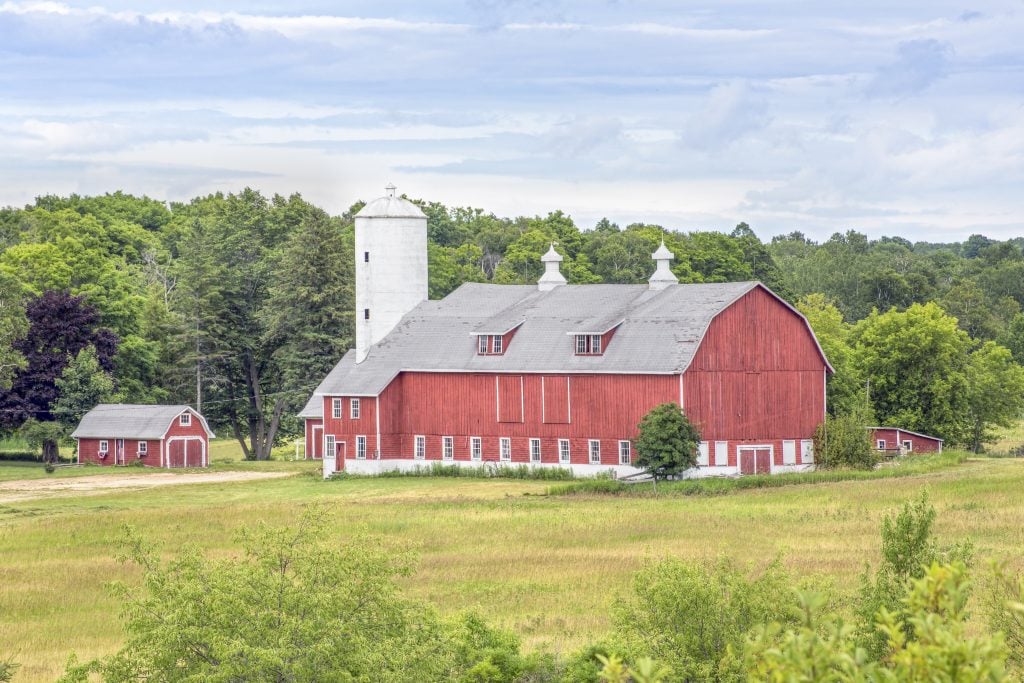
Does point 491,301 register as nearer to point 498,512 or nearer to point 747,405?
point 747,405

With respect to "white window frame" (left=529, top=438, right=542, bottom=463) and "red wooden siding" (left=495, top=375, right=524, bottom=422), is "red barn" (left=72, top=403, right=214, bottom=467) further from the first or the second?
"white window frame" (left=529, top=438, right=542, bottom=463)

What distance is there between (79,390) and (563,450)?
2811cm

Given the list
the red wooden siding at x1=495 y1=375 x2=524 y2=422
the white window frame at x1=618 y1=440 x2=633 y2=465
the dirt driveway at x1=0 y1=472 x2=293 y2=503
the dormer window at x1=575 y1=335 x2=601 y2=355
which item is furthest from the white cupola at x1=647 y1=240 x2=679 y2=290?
the dirt driveway at x1=0 y1=472 x2=293 y2=503

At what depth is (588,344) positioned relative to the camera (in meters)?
63.3

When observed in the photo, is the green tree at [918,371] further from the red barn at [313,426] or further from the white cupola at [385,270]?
the red barn at [313,426]

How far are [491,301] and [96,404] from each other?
2205 cm

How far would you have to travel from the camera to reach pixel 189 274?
86.5 metres

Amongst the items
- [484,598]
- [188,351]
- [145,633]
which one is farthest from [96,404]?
[145,633]

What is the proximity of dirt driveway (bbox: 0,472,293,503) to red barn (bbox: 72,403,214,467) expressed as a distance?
12.8 ft

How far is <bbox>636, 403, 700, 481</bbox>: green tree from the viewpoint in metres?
57.8

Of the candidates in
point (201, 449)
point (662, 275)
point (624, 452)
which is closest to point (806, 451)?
point (624, 452)

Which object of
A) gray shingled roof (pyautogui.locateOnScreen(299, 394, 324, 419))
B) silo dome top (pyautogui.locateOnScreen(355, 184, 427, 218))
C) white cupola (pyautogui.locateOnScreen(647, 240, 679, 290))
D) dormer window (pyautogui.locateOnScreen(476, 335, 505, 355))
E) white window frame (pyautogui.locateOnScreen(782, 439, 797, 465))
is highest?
silo dome top (pyautogui.locateOnScreen(355, 184, 427, 218))

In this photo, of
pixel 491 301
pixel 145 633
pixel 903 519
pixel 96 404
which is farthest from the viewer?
pixel 96 404

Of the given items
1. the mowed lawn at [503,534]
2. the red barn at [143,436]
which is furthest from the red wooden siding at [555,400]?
the red barn at [143,436]
